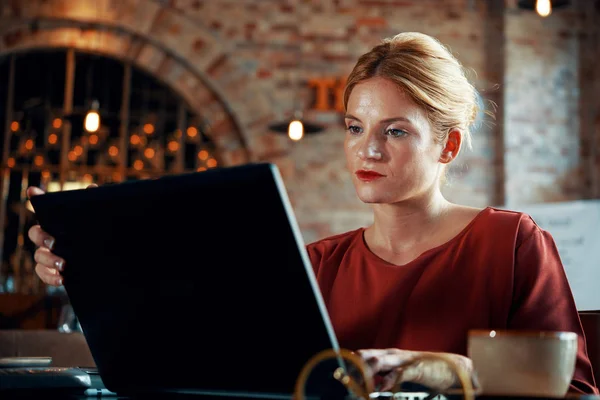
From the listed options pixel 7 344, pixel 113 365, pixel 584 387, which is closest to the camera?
pixel 113 365

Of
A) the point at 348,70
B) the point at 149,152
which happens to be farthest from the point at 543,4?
the point at 149,152

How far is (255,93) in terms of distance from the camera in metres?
7.75

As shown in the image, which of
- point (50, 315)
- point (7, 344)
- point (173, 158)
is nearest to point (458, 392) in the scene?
point (7, 344)

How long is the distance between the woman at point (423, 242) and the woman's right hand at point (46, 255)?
601 millimetres

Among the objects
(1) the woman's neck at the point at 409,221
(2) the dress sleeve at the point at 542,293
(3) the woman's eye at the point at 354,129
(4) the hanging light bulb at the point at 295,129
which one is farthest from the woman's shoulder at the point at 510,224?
(4) the hanging light bulb at the point at 295,129

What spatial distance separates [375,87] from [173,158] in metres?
6.01

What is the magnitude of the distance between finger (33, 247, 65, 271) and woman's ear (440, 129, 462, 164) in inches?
35.3

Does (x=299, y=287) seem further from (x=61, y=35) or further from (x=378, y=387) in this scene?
(x=61, y=35)

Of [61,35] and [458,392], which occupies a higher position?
[61,35]

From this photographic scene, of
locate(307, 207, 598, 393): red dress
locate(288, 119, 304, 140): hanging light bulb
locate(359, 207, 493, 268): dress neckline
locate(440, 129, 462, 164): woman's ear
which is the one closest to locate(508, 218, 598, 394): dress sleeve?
locate(307, 207, 598, 393): red dress

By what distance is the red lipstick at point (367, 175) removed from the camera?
5.46 feet

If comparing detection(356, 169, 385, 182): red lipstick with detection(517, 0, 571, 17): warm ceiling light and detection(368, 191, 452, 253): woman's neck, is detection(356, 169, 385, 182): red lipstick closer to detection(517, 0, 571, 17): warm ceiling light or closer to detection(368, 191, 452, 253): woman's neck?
detection(368, 191, 452, 253): woman's neck

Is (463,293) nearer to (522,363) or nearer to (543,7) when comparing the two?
(522,363)

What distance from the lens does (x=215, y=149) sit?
25.3ft
